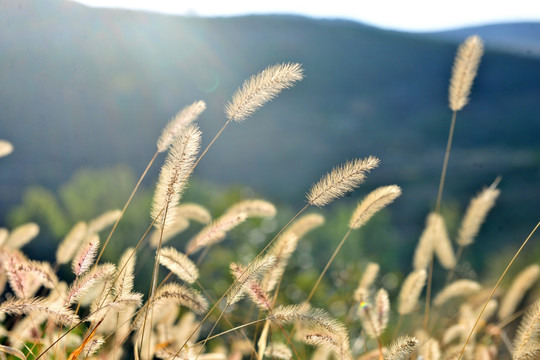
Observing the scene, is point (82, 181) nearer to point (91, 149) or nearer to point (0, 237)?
point (91, 149)

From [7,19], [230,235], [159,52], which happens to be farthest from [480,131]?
[7,19]

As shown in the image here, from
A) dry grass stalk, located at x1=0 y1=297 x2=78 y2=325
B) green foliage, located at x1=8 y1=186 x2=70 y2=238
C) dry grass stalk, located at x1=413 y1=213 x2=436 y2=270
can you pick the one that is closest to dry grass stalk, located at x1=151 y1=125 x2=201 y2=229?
dry grass stalk, located at x1=0 y1=297 x2=78 y2=325

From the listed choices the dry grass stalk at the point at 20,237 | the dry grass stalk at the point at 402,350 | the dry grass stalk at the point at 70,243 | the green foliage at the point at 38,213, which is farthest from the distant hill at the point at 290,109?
the dry grass stalk at the point at 402,350

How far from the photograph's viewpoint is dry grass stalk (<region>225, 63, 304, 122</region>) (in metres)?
1.38

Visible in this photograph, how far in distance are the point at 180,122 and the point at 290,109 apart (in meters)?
14.1

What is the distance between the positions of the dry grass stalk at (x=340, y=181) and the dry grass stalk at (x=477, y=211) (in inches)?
37.6

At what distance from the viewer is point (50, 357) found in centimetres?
160

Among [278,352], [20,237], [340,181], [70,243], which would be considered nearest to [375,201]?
[340,181]

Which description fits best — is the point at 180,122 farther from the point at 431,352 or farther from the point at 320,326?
the point at 431,352

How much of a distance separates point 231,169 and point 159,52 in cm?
359

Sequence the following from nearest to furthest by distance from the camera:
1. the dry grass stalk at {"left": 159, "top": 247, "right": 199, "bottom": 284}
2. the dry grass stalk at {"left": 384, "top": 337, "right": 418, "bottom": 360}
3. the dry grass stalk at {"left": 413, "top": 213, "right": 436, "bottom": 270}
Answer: the dry grass stalk at {"left": 384, "top": 337, "right": 418, "bottom": 360}
the dry grass stalk at {"left": 159, "top": 247, "right": 199, "bottom": 284}
the dry grass stalk at {"left": 413, "top": 213, "right": 436, "bottom": 270}

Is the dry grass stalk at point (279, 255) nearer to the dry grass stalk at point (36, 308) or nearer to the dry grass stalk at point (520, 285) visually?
the dry grass stalk at point (36, 308)

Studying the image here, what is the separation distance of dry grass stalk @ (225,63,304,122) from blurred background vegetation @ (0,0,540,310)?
46cm

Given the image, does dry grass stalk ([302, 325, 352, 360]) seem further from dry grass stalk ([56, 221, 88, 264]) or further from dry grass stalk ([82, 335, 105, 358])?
dry grass stalk ([56, 221, 88, 264])
